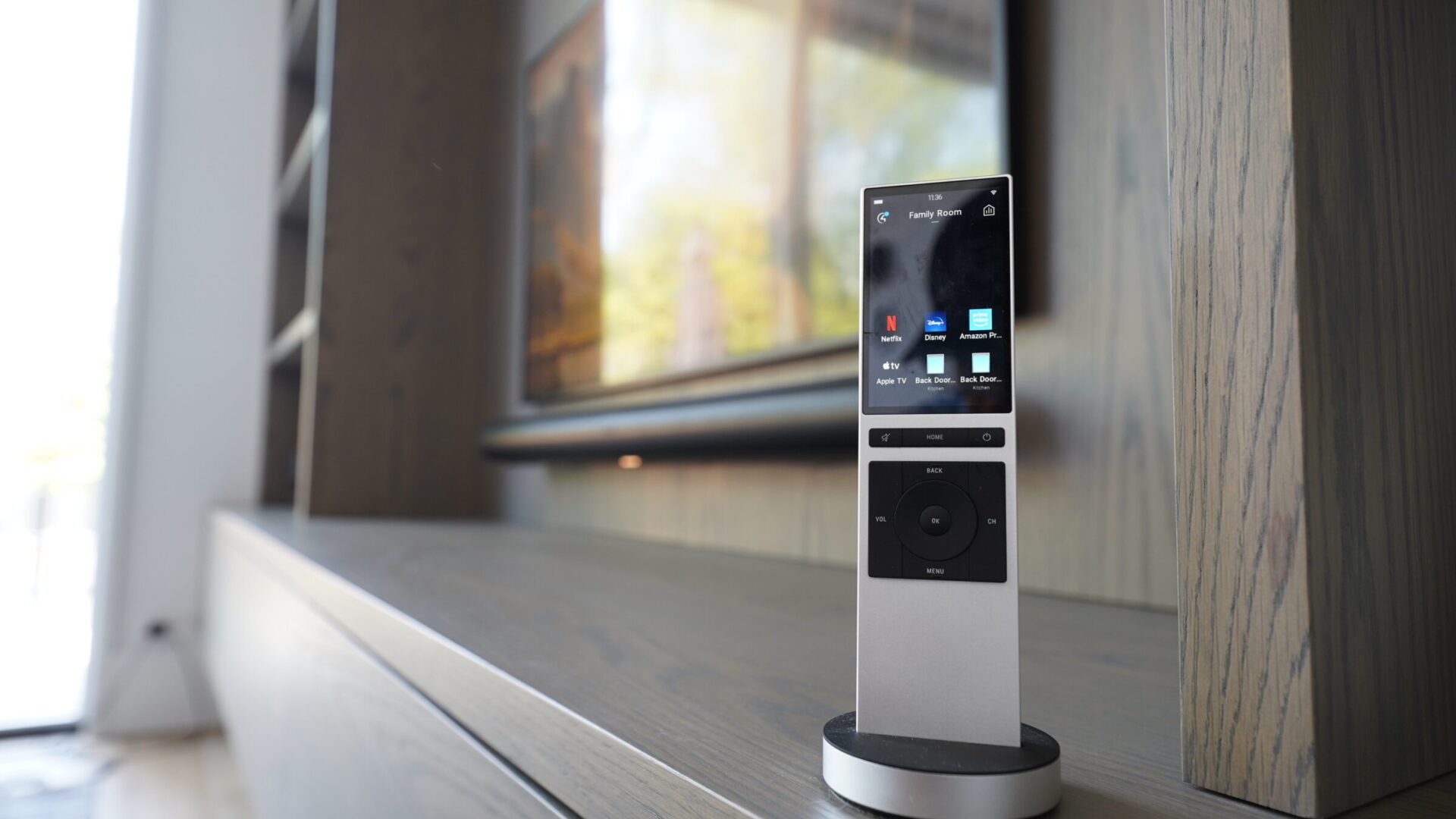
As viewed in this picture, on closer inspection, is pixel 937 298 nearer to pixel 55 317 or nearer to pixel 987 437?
pixel 987 437

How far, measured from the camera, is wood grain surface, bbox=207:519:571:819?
0.48m

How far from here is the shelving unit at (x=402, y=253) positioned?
2109 millimetres

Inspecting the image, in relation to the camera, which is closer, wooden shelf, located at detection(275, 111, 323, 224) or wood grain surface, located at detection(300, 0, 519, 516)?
wood grain surface, located at detection(300, 0, 519, 516)

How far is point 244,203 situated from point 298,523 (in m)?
1.48

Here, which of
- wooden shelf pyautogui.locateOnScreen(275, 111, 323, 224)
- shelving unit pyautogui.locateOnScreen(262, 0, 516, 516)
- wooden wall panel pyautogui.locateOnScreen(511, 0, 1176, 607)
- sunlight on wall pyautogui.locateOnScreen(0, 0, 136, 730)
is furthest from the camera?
sunlight on wall pyautogui.locateOnScreen(0, 0, 136, 730)

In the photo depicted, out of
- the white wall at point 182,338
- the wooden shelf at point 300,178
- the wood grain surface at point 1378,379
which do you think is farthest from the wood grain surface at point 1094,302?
the white wall at point 182,338

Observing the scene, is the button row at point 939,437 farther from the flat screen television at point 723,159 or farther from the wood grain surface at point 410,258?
the wood grain surface at point 410,258

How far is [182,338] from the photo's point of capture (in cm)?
270

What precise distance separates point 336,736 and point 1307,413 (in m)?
0.77

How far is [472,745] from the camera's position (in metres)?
0.48

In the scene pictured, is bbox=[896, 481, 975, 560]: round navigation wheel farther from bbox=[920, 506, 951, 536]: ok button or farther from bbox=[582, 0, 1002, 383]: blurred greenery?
bbox=[582, 0, 1002, 383]: blurred greenery

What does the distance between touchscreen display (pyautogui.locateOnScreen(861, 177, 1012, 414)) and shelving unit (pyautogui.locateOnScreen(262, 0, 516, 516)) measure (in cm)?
199

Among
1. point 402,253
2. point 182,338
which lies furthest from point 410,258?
point 182,338

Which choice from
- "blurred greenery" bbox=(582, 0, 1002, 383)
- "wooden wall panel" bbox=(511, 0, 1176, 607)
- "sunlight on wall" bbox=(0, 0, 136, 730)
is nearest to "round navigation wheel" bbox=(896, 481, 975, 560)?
"wooden wall panel" bbox=(511, 0, 1176, 607)
